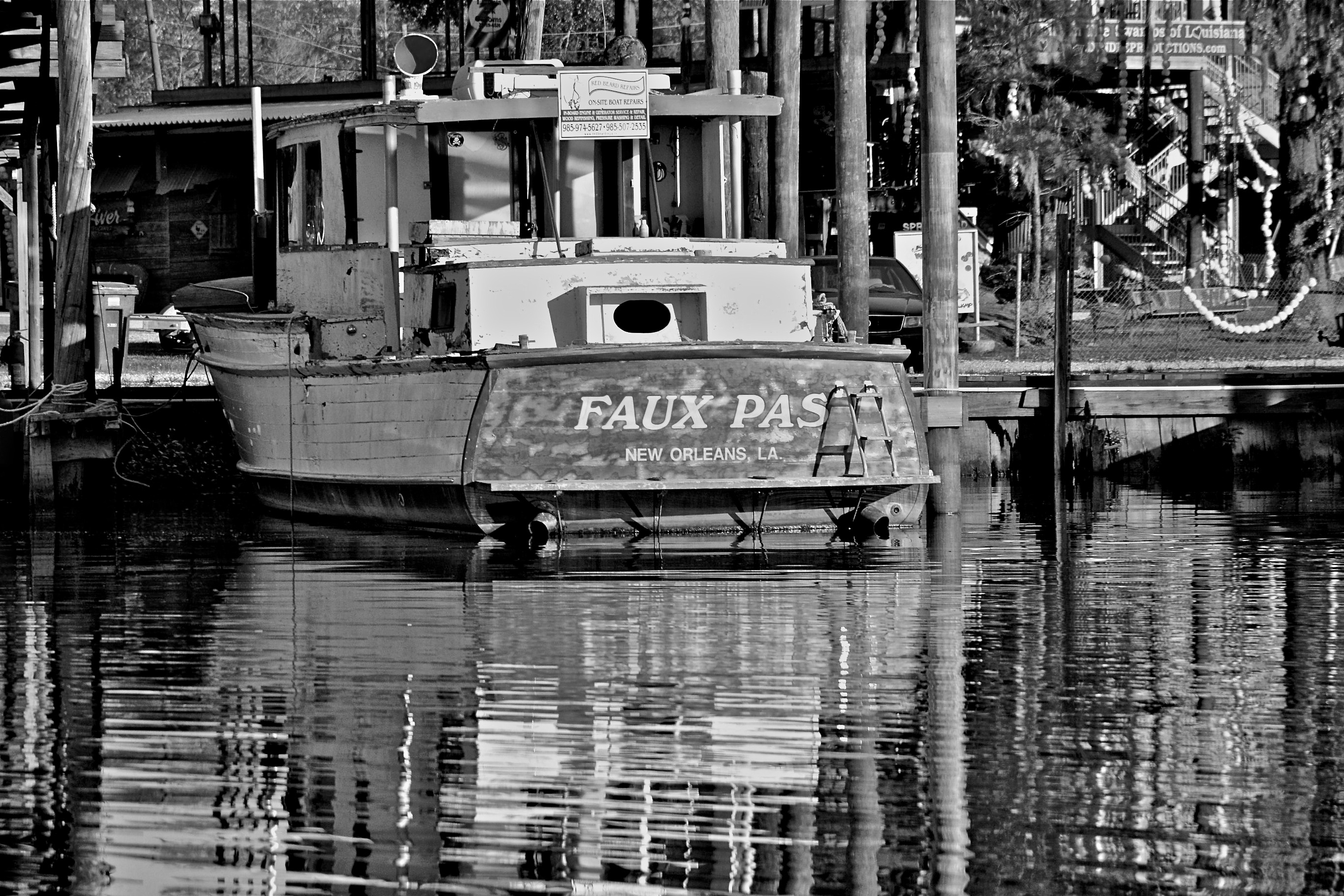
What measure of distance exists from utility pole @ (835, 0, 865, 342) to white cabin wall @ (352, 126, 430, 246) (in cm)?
386

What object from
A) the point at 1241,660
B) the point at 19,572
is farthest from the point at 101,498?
the point at 1241,660

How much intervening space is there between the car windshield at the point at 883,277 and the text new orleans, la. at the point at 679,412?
12211 millimetres

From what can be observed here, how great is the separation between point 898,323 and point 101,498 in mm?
11984

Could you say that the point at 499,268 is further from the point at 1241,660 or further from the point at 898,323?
the point at 898,323

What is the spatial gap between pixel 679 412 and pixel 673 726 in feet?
21.6

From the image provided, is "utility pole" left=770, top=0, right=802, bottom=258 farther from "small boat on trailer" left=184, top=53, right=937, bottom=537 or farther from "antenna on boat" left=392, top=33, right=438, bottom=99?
"antenna on boat" left=392, top=33, right=438, bottom=99

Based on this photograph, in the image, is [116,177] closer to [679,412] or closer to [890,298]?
[890,298]

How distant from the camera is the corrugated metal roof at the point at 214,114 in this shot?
112 ft

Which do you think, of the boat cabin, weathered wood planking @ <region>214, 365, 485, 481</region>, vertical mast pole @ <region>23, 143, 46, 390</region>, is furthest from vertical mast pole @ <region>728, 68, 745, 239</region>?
vertical mast pole @ <region>23, 143, 46, 390</region>

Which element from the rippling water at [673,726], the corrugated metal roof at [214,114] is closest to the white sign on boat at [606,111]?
the rippling water at [673,726]

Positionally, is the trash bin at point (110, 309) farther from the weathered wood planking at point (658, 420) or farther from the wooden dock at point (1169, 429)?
the weathered wood planking at point (658, 420)

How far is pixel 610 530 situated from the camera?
15.6 m

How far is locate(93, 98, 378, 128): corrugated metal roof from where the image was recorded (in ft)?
112

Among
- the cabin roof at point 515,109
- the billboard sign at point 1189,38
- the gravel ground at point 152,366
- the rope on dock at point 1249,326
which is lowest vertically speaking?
the gravel ground at point 152,366
